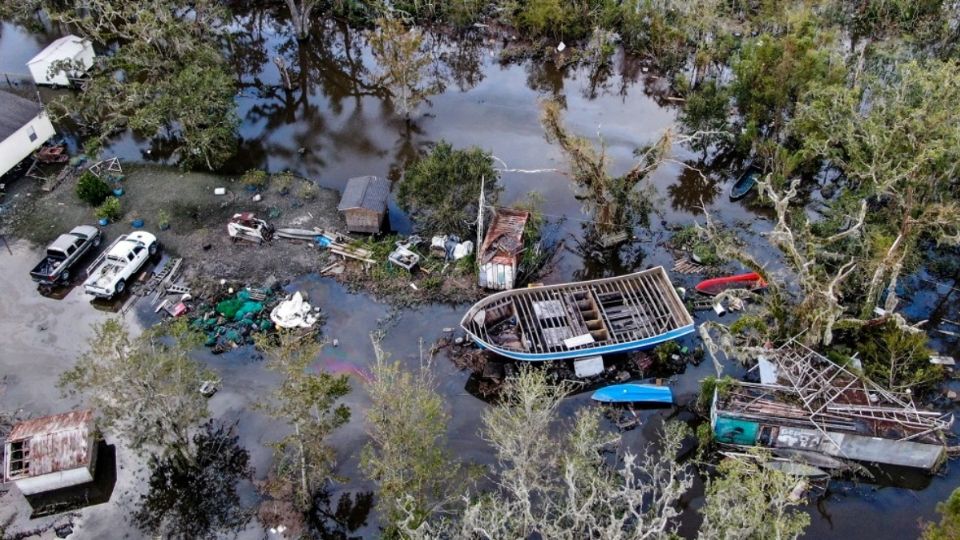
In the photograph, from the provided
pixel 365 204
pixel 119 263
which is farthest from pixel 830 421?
pixel 119 263

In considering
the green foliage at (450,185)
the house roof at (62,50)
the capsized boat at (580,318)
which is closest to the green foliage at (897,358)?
the capsized boat at (580,318)

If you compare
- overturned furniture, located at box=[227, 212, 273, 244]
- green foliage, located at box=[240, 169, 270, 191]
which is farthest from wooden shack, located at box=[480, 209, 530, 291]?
green foliage, located at box=[240, 169, 270, 191]

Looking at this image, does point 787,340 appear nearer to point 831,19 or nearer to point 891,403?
point 891,403

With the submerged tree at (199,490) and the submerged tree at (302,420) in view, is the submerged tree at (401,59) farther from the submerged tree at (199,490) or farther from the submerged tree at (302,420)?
the submerged tree at (199,490)

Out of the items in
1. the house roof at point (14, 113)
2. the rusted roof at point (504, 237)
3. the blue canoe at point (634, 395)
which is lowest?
the blue canoe at point (634, 395)

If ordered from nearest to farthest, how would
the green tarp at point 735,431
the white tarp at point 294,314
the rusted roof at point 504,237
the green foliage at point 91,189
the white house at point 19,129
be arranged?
the green tarp at point 735,431 → the white tarp at point 294,314 → the rusted roof at point 504,237 → the green foliage at point 91,189 → the white house at point 19,129

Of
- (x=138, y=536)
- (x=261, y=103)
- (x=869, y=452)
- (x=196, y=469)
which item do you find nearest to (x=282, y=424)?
(x=196, y=469)

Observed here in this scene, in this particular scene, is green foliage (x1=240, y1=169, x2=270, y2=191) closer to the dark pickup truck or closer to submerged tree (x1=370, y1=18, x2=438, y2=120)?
the dark pickup truck
